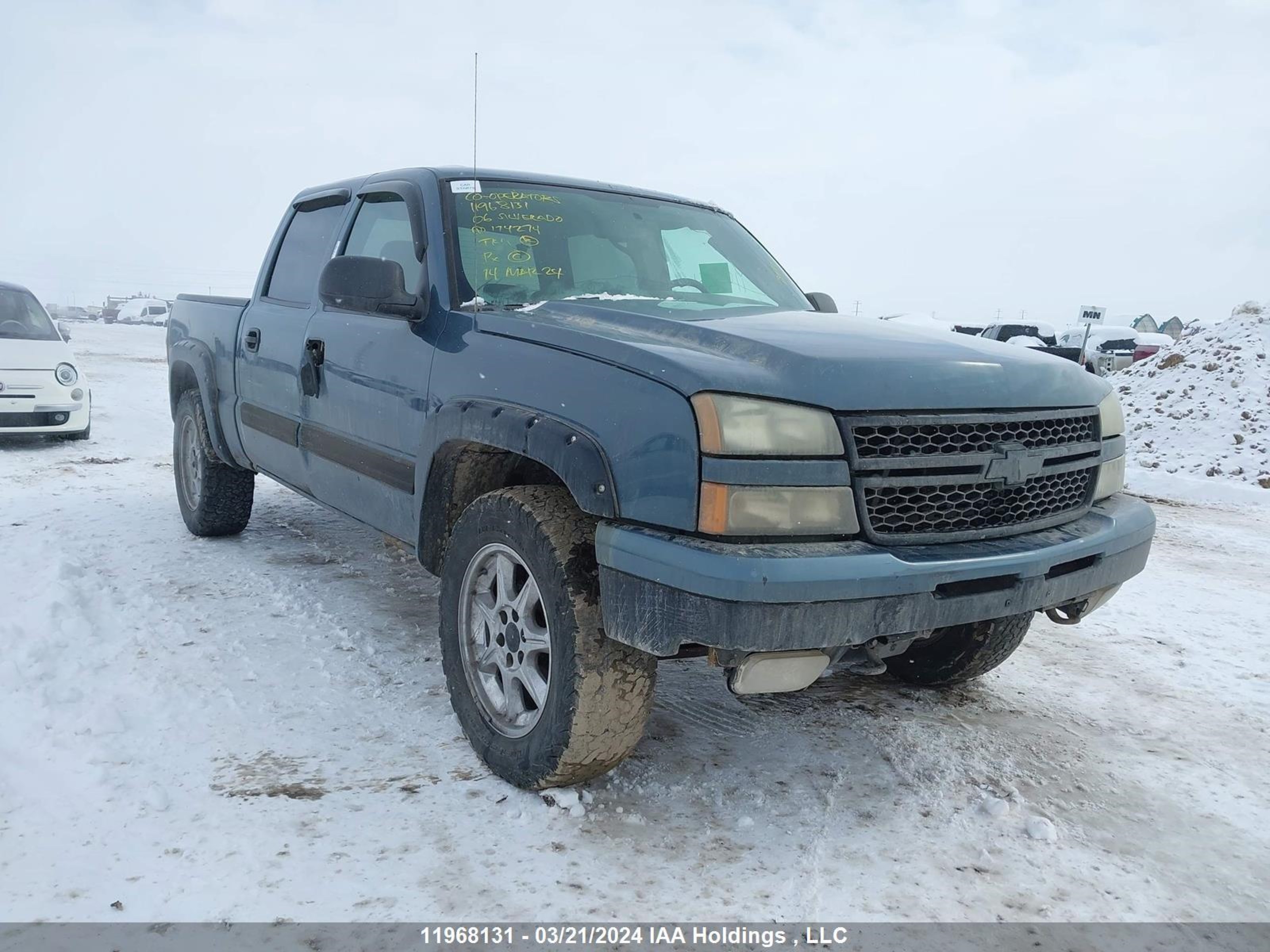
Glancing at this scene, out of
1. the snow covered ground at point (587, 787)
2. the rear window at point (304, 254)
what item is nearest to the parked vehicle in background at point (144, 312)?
the rear window at point (304, 254)

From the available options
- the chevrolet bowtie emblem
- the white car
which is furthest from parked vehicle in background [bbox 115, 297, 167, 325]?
the chevrolet bowtie emblem

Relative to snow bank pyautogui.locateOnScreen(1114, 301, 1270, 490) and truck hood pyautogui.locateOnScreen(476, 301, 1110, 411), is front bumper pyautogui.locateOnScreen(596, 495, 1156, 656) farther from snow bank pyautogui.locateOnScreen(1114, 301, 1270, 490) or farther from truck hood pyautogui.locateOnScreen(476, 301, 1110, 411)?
snow bank pyautogui.locateOnScreen(1114, 301, 1270, 490)

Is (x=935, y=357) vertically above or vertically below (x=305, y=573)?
above

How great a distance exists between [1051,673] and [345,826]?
113 inches

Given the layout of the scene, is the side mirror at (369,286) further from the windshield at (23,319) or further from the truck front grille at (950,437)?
the windshield at (23,319)

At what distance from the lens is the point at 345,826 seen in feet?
8.32

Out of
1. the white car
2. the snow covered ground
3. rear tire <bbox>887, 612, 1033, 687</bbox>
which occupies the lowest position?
the snow covered ground

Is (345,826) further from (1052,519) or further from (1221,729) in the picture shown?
(1221,729)

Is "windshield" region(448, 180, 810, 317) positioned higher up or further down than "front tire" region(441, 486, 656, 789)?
higher up

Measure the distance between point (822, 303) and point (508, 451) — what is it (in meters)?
1.88

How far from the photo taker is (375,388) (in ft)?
11.3

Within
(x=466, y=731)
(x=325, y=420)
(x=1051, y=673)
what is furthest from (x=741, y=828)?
(x=325, y=420)

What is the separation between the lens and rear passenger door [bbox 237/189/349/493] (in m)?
4.16

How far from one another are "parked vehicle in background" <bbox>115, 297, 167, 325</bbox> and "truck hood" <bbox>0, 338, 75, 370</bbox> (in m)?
41.3
